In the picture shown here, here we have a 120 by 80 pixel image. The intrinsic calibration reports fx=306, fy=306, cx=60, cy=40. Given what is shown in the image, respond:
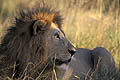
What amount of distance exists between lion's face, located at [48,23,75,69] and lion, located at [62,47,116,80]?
72 centimetres

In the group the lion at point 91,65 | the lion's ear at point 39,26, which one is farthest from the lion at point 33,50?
the lion at point 91,65

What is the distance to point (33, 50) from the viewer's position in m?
3.56

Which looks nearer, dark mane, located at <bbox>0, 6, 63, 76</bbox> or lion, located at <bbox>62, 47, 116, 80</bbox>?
dark mane, located at <bbox>0, 6, 63, 76</bbox>

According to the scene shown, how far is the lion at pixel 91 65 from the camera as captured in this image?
4508mm

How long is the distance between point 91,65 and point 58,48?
4.98 ft

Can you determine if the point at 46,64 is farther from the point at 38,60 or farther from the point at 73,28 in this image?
the point at 73,28

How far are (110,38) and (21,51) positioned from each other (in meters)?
2.75

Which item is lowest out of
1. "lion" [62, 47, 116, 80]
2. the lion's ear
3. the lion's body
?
"lion" [62, 47, 116, 80]

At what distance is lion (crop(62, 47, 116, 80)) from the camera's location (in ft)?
14.8

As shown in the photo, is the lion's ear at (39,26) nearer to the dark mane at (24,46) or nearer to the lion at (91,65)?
the dark mane at (24,46)

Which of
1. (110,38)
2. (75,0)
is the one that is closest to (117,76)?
(110,38)

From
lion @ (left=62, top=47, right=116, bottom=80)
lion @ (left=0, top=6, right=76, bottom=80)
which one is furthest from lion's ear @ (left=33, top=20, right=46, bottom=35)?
lion @ (left=62, top=47, right=116, bottom=80)

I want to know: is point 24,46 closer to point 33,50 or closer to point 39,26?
point 33,50

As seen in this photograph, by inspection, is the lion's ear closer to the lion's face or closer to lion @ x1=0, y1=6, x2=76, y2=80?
lion @ x1=0, y1=6, x2=76, y2=80
